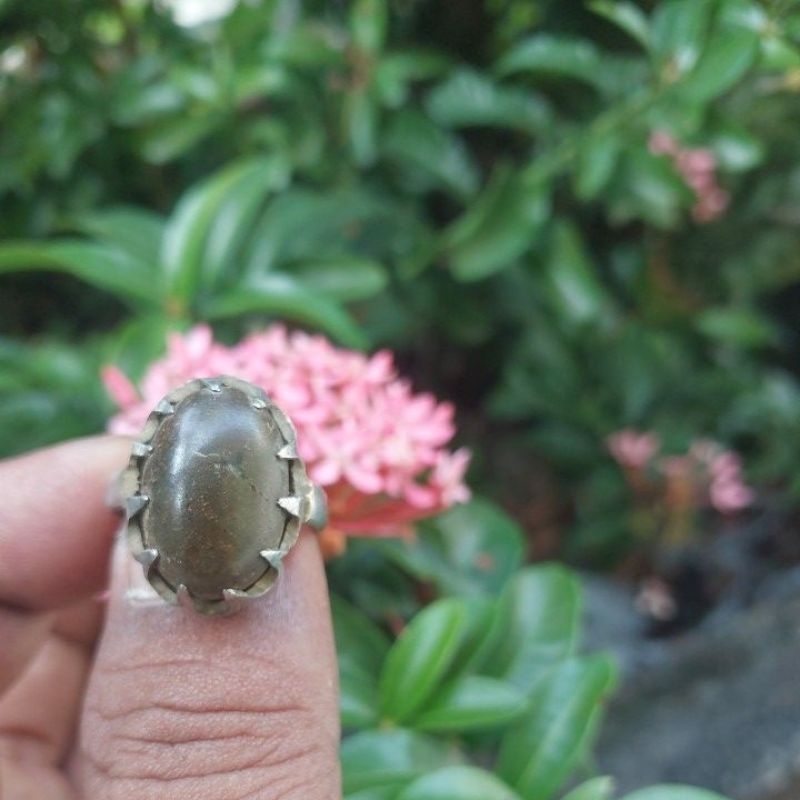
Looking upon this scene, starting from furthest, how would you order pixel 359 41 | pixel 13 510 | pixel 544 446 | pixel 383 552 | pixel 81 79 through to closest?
pixel 544 446 < pixel 81 79 < pixel 359 41 < pixel 383 552 < pixel 13 510

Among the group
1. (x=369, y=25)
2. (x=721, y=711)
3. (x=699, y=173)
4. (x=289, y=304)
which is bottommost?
(x=721, y=711)

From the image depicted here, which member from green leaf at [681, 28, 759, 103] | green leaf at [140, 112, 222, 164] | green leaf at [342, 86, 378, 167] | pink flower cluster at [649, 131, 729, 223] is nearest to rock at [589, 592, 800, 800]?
pink flower cluster at [649, 131, 729, 223]

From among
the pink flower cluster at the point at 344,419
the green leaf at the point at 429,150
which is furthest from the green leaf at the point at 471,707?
the green leaf at the point at 429,150

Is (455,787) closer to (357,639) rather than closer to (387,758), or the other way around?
(387,758)

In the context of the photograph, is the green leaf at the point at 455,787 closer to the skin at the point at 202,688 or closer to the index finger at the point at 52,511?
the skin at the point at 202,688

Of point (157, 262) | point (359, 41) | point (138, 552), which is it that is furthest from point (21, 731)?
point (359, 41)

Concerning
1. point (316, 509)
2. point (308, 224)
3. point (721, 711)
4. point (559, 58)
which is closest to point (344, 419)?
point (316, 509)

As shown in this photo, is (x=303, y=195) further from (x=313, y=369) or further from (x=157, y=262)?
(x=313, y=369)

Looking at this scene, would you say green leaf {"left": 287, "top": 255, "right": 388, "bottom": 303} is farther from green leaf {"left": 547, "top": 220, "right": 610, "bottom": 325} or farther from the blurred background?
green leaf {"left": 547, "top": 220, "right": 610, "bottom": 325}
